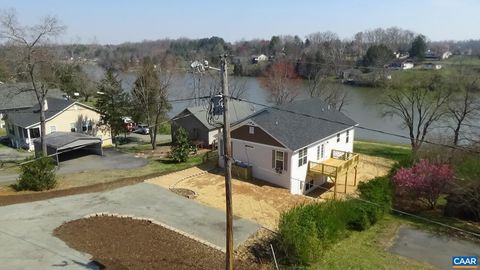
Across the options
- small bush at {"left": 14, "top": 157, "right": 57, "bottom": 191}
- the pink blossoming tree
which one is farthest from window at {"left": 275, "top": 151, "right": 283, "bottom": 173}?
small bush at {"left": 14, "top": 157, "right": 57, "bottom": 191}

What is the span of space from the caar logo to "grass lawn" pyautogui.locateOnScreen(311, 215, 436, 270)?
1.11 meters

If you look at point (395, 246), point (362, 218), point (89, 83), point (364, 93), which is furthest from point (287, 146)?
point (89, 83)

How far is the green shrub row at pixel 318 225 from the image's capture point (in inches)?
513

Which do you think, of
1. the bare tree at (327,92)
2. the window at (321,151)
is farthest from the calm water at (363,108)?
the window at (321,151)

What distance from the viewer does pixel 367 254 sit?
14.4 metres

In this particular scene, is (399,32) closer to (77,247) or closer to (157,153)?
(157,153)

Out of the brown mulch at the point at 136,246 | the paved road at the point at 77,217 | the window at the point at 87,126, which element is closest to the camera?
the brown mulch at the point at 136,246

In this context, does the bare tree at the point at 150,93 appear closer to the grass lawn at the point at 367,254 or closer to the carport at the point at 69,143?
the carport at the point at 69,143

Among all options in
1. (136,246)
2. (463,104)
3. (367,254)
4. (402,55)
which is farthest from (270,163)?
(402,55)

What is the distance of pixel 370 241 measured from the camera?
51.9 ft

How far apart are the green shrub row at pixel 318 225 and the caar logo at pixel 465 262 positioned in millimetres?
3755

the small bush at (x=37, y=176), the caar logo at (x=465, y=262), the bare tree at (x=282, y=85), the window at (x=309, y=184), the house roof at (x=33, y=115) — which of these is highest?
the bare tree at (x=282, y=85)

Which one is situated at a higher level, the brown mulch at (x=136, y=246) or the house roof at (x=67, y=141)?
the house roof at (x=67, y=141)

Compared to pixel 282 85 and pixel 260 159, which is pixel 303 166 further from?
pixel 282 85
